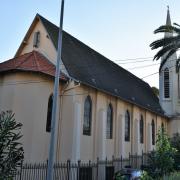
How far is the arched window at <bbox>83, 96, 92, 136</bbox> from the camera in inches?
878

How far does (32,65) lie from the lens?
19922mm

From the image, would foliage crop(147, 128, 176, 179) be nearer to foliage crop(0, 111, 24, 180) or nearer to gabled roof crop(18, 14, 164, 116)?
gabled roof crop(18, 14, 164, 116)

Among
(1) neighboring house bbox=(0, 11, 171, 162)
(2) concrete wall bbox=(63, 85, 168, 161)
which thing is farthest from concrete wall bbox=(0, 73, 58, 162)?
(2) concrete wall bbox=(63, 85, 168, 161)

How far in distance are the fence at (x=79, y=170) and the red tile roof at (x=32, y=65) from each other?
5.85 meters

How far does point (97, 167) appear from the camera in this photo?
21.0 m

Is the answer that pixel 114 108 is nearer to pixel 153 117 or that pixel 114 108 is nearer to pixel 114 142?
pixel 114 142

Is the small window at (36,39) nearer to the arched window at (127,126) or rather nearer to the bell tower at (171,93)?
the arched window at (127,126)

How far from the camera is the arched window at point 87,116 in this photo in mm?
22300

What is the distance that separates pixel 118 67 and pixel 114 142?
11.8 m

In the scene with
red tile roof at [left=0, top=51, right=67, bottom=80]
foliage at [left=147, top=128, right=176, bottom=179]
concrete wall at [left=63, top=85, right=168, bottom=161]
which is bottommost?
foliage at [left=147, top=128, right=176, bottom=179]

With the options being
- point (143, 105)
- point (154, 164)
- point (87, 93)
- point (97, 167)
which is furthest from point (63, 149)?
point (143, 105)

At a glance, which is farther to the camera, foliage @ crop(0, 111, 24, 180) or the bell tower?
the bell tower

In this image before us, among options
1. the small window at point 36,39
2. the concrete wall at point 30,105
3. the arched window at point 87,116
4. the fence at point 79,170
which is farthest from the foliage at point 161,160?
the small window at point 36,39

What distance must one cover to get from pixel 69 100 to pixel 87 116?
2.62 meters
